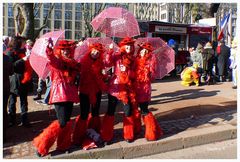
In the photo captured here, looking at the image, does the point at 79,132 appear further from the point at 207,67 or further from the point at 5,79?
the point at 207,67

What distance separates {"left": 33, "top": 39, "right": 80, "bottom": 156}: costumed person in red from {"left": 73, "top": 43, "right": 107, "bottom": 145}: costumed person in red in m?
0.27

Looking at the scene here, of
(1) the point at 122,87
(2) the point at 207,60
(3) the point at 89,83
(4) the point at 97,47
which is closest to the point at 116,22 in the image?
(4) the point at 97,47

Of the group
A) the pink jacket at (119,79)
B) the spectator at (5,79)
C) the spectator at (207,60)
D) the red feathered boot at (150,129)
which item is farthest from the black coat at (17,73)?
the spectator at (207,60)

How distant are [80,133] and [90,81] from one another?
903mm

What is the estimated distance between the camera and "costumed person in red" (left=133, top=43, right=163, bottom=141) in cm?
546

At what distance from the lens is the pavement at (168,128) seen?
513 centimetres

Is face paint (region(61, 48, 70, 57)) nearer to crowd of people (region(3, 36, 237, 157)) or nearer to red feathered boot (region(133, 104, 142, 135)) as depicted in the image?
crowd of people (region(3, 36, 237, 157))

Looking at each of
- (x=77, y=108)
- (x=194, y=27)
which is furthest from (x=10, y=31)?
(x=77, y=108)

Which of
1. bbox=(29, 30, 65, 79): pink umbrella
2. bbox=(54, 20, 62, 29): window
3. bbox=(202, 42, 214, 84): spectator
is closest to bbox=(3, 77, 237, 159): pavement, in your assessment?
bbox=(29, 30, 65, 79): pink umbrella

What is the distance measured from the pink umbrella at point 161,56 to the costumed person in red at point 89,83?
100cm

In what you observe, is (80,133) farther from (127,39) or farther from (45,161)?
(127,39)

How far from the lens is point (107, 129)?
5.46 meters

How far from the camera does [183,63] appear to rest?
646 inches

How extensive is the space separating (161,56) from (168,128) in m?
1.47
